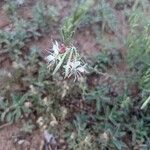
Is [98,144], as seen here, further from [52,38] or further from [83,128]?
[52,38]

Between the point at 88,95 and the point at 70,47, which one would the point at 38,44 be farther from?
the point at 70,47

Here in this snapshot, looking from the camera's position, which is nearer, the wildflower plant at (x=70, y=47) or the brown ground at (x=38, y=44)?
the wildflower plant at (x=70, y=47)

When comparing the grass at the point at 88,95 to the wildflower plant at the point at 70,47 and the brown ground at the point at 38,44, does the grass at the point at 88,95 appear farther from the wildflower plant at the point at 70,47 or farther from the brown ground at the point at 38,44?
the wildflower plant at the point at 70,47

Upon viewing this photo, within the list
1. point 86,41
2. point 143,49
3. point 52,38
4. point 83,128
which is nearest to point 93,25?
point 86,41

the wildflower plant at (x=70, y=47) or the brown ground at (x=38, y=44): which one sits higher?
the wildflower plant at (x=70, y=47)

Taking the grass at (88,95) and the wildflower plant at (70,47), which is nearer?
the wildflower plant at (70,47)

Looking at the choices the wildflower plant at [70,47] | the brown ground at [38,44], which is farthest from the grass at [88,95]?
the wildflower plant at [70,47]

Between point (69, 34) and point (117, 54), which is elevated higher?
point (69, 34)

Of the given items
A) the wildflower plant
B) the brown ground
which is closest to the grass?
the brown ground

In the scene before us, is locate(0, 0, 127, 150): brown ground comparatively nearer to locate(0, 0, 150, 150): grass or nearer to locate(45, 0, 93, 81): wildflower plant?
locate(0, 0, 150, 150): grass
